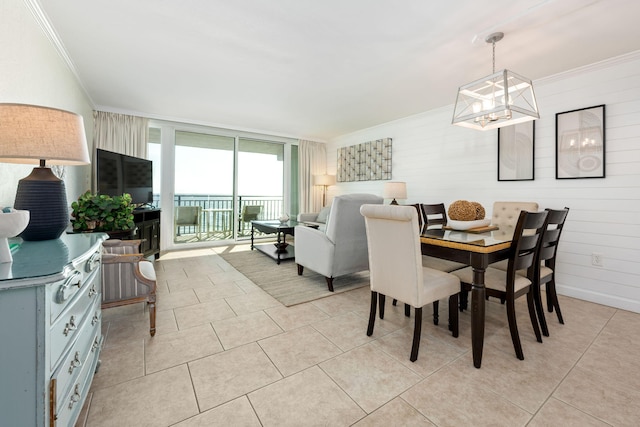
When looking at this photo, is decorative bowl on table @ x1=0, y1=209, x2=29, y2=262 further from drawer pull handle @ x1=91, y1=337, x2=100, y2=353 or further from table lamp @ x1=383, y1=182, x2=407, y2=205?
table lamp @ x1=383, y1=182, x2=407, y2=205

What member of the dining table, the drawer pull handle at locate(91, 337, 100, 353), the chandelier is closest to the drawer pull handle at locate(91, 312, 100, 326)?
the drawer pull handle at locate(91, 337, 100, 353)

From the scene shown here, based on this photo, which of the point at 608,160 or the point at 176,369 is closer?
the point at 176,369

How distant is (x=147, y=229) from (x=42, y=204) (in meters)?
2.60

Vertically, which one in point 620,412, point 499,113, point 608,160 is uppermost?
point 499,113

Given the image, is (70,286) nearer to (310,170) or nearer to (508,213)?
(508,213)

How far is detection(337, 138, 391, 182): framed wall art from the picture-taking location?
17.0 ft

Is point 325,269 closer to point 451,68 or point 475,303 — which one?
point 475,303

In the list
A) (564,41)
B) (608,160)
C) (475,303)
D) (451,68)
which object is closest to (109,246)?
(475,303)

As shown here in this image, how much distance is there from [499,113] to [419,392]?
205 centimetres

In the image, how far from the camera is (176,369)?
1703 mm

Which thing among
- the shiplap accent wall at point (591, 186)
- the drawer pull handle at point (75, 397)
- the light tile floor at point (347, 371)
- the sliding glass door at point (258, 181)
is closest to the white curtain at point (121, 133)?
the sliding glass door at point (258, 181)

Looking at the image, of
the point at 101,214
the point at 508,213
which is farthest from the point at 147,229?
the point at 508,213

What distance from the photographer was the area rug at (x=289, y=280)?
9.56 ft

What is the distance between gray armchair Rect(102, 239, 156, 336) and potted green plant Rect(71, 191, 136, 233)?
61 centimetres
